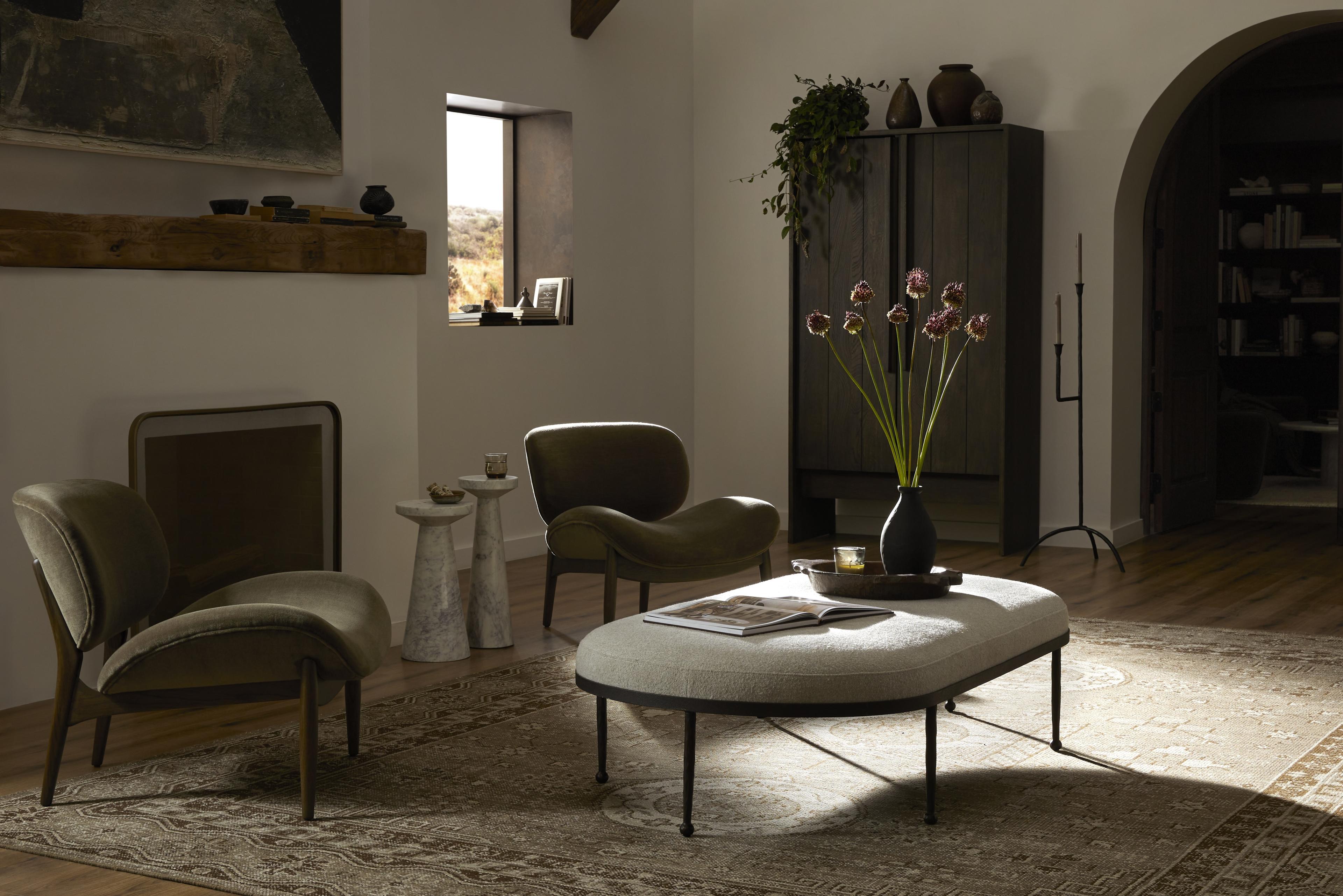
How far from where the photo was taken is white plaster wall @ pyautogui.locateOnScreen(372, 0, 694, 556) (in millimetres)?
6227

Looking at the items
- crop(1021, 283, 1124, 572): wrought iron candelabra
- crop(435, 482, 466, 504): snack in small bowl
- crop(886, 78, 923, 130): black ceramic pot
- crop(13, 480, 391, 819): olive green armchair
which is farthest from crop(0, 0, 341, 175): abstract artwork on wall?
crop(1021, 283, 1124, 572): wrought iron candelabra

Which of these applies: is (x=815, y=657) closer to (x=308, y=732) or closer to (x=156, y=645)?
(x=308, y=732)

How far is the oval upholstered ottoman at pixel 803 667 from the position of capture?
9.56 feet

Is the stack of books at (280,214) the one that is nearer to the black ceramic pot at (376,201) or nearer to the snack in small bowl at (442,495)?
the black ceramic pot at (376,201)

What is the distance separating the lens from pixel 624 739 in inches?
147

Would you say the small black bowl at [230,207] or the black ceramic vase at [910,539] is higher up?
the small black bowl at [230,207]

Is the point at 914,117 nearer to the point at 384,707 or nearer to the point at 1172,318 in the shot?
the point at 1172,318

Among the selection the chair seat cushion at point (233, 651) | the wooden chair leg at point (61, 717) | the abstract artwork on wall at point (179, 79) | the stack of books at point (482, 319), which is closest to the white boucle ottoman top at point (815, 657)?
the chair seat cushion at point (233, 651)

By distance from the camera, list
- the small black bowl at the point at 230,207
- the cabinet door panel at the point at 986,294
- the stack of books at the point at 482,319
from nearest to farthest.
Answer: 1. the small black bowl at the point at 230,207
2. the stack of books at the point at 482,319
3. the cabinet door panel at the point at 986,294

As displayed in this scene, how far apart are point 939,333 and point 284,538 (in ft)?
7.39

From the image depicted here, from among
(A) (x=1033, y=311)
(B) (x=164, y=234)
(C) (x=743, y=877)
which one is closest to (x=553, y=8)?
(A) (x=1033, y=311)

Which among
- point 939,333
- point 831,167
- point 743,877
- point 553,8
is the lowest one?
point 743,877

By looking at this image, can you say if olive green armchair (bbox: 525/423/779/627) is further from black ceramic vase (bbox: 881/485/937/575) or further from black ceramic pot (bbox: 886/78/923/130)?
black ceramic pot (bbox: 886/78/923/130)

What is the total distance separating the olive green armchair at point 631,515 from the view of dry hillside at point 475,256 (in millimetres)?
1793
